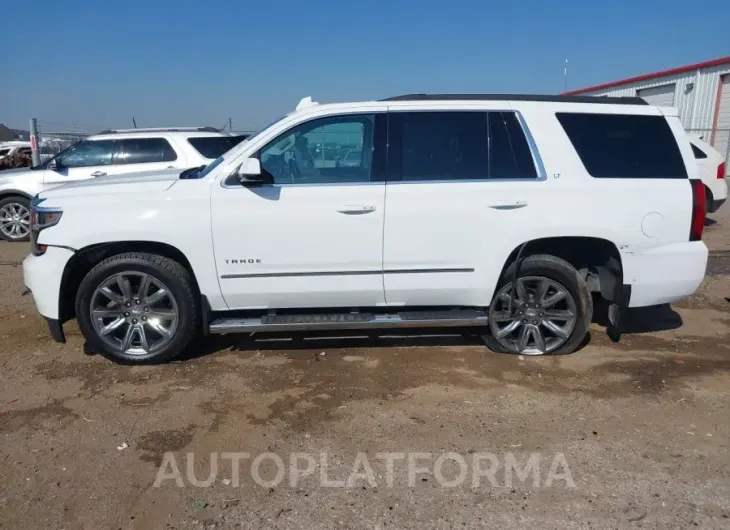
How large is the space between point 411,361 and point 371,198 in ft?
4.48

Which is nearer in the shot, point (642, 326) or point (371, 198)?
point (371, 198)

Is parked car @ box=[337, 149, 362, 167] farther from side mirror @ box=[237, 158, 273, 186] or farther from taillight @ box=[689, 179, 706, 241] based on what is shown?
taillight @ box=[689, 179, 706, 241]

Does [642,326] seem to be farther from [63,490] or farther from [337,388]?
[63,490]

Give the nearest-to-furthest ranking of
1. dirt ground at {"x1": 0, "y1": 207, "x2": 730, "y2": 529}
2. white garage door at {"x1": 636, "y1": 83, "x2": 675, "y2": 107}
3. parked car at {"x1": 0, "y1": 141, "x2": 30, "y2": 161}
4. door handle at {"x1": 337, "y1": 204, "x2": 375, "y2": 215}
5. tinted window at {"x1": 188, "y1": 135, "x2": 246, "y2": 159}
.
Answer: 1. dirt ground at {"x1": 0, "y1": 207, "x2": 730, "y2": 529}
2. door handle at {"x1": 337, "y1": 204, "x2": 375, "y2": 215}
3. tinted window at {"x1": 188, "y1": 135, "x2": 246, "y2": 159}
4. parked car at {"x1": 0, "y1": 141, "x2": 30, "y2": 161}
5. white garage door at {"x1": 636, "y1": 83, "x2": 675, "y2": 107}

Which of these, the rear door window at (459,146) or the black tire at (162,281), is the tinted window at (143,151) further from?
the rear door window at (459,146)

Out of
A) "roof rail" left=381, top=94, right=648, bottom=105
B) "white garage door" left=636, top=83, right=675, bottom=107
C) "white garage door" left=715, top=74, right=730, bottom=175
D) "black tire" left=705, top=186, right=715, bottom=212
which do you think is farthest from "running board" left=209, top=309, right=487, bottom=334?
"white garage door" left=636, top=83, right=675, bottom=107

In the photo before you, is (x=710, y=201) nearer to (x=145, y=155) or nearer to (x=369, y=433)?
(x=369, y=433)

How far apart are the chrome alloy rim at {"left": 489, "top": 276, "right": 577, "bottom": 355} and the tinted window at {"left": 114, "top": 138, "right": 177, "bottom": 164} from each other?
264 inches

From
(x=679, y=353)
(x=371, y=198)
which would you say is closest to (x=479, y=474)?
(x=371, y=198)

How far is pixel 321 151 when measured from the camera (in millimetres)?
4242

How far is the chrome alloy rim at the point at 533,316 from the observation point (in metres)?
4.42

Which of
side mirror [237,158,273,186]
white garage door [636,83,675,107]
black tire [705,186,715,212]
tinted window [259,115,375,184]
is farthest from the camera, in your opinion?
white garage door [636,83,675,107]

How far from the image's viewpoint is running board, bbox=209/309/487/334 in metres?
4.20

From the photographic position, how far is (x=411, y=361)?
454 cm
